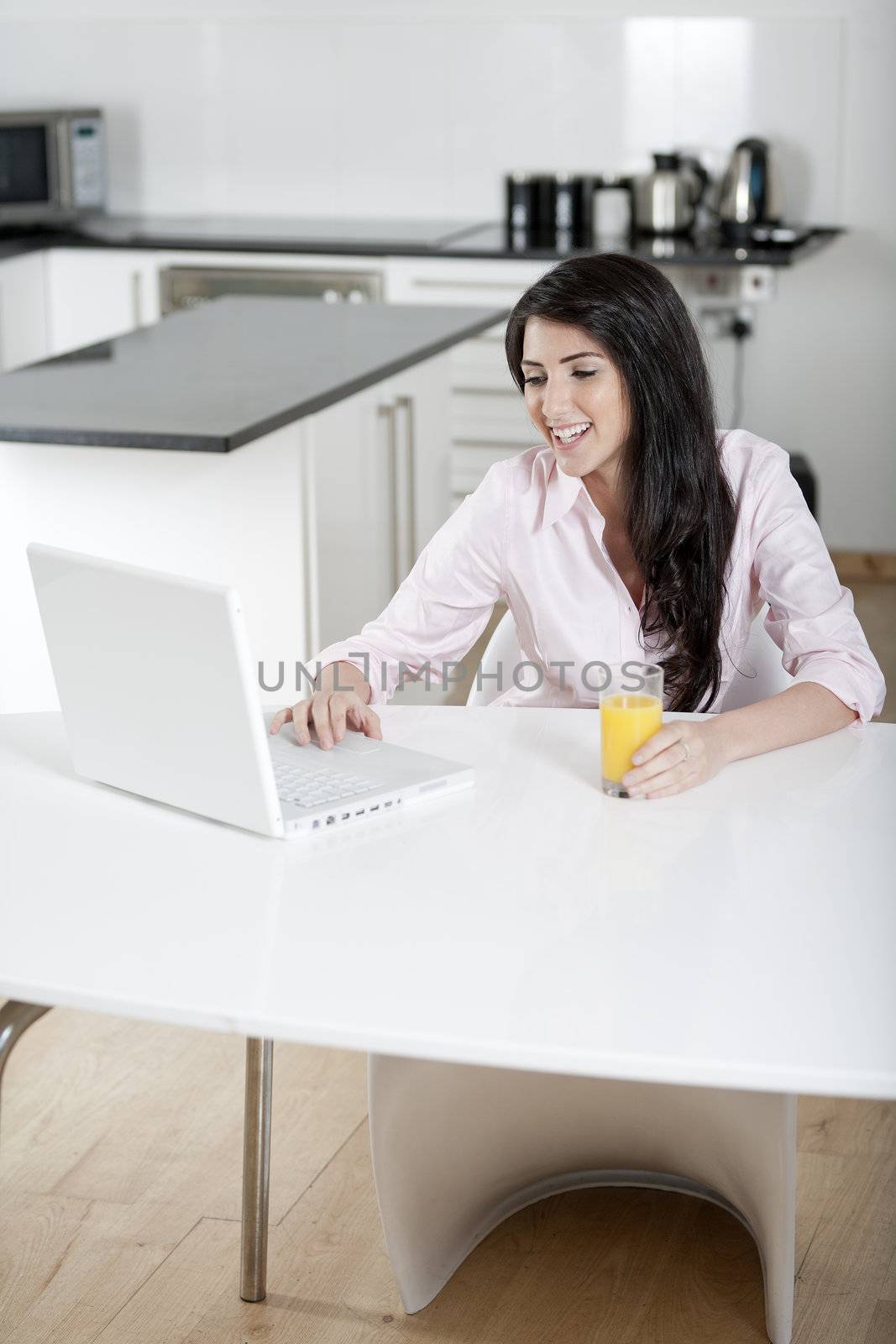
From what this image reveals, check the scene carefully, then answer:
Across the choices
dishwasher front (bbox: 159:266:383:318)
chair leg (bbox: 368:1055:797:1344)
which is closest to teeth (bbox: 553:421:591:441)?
chair leg (bbox: 368:1055:797:1344)

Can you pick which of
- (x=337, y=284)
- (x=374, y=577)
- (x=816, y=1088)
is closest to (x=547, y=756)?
(x=816, y=1088)

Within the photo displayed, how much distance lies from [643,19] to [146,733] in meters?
3.90

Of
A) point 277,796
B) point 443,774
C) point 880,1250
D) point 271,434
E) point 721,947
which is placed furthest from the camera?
point 271,434

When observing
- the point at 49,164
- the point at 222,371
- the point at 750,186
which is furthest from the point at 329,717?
the point at 49,164

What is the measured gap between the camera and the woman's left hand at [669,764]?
55.6 inches

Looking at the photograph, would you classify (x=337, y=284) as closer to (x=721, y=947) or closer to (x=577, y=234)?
(x=577, y=234)

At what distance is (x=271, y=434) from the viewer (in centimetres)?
276

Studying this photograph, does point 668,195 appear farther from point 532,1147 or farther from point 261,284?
point 532,1147

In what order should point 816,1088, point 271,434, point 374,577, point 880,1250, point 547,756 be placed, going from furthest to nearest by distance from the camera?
point 374,577
point 271,434
point 880,1250
point 547,756
point 816,1088

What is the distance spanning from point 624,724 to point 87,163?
4.14 m

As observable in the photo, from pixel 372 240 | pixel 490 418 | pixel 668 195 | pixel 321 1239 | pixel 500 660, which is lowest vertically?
pixel 321 1239

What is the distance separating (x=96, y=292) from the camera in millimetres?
4805

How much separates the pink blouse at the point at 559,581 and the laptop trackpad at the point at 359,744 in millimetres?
237

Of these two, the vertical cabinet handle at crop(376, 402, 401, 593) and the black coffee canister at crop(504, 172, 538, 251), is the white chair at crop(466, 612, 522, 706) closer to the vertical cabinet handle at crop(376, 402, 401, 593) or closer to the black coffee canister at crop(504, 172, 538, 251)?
the vertical cabinet handle at crop(376, 402, 401, 593)
